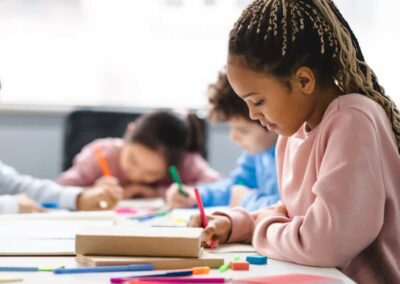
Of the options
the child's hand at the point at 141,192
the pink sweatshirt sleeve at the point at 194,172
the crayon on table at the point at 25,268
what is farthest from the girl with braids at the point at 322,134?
the pink sweatshirt sleeve at the point at 194,172

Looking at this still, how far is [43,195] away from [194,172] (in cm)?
77

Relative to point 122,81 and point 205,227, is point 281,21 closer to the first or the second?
point 205,227

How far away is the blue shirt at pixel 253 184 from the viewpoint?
2.16m

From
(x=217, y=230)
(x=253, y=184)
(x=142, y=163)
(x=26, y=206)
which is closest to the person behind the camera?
(x=217, y=230)

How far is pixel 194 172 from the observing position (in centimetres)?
292

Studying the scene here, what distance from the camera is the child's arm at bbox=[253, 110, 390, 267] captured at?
3.70ft

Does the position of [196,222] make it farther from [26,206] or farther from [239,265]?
[26,206]

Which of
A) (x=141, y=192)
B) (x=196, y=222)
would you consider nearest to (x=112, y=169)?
(x=141, y=192)

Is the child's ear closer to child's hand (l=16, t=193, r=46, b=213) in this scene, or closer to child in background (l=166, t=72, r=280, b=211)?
child in background (l=166, t=72, r=280, b=211)

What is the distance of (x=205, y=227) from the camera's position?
1.39 m

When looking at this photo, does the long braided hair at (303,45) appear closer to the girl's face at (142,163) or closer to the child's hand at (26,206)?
the child's hand at (26,206)

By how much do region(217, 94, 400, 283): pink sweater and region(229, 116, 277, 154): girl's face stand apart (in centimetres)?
90

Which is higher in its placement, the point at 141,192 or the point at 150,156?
the point at 150,156

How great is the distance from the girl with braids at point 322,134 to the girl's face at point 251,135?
83 cm
